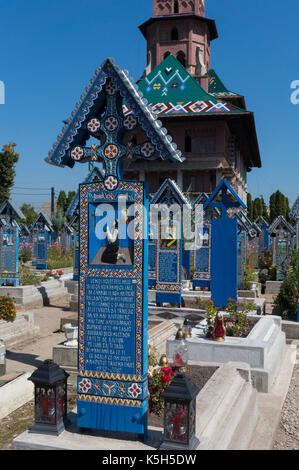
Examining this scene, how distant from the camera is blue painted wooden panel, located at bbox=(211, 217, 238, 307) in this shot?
10273 millimetres

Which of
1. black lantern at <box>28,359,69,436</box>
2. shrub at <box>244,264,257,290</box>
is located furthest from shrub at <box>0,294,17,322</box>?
shrub at <box>244,264,257,290</box>

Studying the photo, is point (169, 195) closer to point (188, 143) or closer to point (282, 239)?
point (282, 239)

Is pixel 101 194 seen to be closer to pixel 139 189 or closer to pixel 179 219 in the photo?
pixel 139 189

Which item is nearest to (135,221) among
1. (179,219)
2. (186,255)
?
(179,219)

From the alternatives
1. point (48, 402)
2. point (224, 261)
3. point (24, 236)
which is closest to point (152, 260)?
point (224, 261)

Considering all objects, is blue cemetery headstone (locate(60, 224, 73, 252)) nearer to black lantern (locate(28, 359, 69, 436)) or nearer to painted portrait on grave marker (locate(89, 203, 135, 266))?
painted portrait on grave marker (locate(89, 203, 135, 266))

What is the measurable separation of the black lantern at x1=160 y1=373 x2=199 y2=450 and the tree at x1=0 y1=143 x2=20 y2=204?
97.2 ft

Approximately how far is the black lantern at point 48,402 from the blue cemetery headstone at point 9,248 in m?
11.5

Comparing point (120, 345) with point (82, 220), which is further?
point (82, 220)

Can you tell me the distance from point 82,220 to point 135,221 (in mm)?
588

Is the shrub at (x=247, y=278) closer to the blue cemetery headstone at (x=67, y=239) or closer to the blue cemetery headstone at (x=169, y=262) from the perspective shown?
the blue cemetery headstone at (x=169, y=262)

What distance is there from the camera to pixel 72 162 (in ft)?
17.3

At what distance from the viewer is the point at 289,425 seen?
6.01 metres
